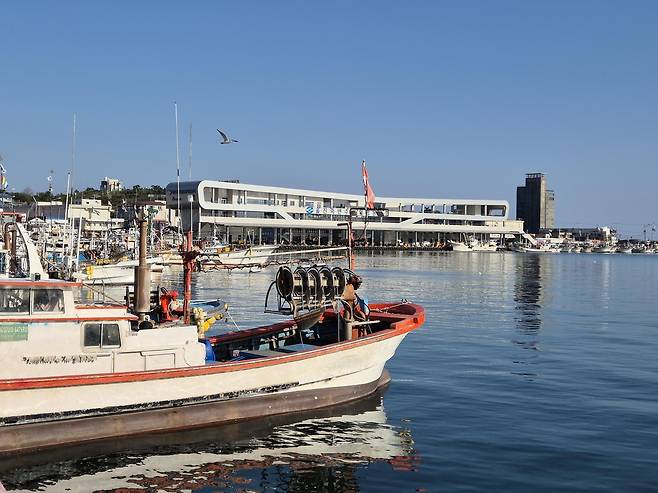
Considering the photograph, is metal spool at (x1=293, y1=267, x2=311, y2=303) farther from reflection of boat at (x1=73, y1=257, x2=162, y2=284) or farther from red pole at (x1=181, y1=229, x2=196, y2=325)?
reflection of boat at (x1=73, y1=257, x2=162, y2=284)

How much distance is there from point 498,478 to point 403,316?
924cm

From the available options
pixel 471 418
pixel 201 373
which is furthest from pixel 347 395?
pixel 201 373

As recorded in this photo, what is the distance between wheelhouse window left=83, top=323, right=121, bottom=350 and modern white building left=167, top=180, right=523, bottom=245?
351 ft

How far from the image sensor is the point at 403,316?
24.0 metres

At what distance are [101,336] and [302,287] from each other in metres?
7.77

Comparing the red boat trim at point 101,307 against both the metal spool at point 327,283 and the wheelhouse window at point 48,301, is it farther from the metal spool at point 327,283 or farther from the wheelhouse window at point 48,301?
the metal spool at point 327,283

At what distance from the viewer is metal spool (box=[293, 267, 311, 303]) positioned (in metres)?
23.5

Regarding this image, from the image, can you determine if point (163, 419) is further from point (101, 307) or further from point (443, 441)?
point (443, 441)

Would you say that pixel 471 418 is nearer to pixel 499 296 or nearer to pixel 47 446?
pixel 47 446

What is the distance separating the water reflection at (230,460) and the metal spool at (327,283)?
546cm

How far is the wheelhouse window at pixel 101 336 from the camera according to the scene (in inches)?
667

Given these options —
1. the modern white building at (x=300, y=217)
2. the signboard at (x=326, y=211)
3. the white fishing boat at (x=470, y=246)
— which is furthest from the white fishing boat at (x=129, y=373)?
the white fishing boat at (x=470, y=246)

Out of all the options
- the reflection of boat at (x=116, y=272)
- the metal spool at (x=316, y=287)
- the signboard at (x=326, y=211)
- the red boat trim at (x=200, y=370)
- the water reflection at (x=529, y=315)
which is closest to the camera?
the red boat trim at (x=200, y=370)

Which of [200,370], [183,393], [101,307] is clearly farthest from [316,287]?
[101,307]
